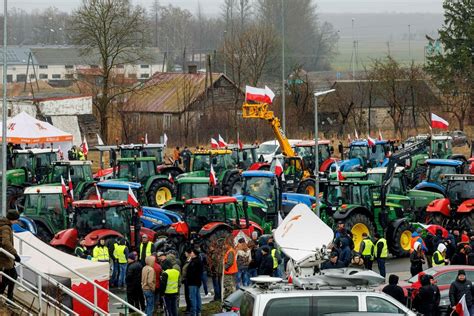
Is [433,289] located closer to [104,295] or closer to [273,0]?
[104,295]

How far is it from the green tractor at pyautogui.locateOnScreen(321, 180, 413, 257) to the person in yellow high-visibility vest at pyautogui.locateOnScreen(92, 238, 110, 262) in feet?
23.8

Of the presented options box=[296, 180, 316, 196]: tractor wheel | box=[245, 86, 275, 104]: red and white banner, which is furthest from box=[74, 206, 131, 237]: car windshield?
box=[245, 86, 275, 104]: red and white banner

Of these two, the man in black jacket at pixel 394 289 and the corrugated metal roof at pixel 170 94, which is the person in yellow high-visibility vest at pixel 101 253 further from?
the corrugated metal roof at pixel 170 94

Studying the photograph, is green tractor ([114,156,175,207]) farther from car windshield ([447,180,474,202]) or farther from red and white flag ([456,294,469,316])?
red and white flag ([456,294,469,316])

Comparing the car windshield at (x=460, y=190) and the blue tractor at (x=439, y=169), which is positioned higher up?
the blue tractor at (x=439, y=169)

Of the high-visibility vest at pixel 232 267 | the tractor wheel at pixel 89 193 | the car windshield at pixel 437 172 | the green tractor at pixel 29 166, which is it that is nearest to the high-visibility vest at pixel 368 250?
the high-visibility vest at pixel 232 267

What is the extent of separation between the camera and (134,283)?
23031 mm

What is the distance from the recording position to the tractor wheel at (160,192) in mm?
38125

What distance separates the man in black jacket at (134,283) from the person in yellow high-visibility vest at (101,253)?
3.01 metres

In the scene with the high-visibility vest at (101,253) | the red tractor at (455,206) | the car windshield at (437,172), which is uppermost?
the car windshield at (437,172)

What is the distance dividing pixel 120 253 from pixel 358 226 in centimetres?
749

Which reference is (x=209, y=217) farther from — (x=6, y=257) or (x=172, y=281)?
(x=6, y=257)

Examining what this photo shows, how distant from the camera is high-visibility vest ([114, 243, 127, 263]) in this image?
87.5 feet

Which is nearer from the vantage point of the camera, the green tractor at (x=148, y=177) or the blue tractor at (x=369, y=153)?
the green tractor at (x=148, y=177)
